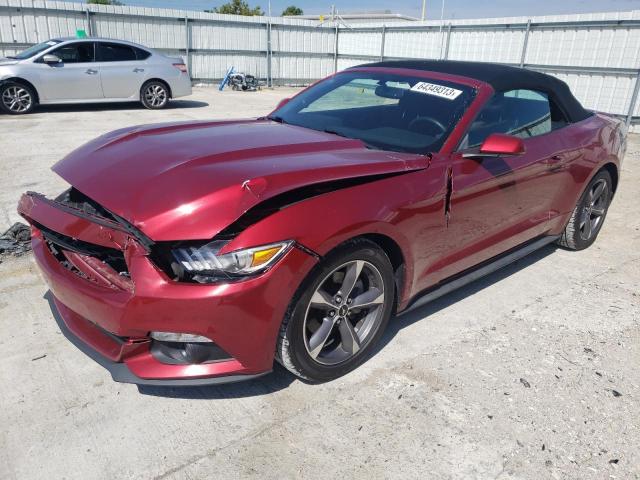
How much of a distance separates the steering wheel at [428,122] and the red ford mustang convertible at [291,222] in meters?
0.01

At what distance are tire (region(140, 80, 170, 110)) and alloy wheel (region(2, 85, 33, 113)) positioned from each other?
→ 92.0 inches

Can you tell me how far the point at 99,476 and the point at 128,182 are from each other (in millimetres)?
1288

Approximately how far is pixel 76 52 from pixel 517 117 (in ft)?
32.8

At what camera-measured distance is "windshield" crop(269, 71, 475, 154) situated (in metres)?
3.19

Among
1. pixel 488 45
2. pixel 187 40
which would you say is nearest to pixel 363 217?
pixel 488 45

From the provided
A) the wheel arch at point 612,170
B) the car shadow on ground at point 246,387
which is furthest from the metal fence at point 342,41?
the car shadow on ground at point 246,387

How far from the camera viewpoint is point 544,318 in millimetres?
3523

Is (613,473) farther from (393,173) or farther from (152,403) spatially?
(152,403)

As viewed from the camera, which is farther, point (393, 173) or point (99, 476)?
point (393, 173)

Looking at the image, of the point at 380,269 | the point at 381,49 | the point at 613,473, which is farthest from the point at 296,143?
the point at 381,49

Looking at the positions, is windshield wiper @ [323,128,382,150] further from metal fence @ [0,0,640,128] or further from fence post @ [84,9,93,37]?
fence post @ [84,9,93,37]

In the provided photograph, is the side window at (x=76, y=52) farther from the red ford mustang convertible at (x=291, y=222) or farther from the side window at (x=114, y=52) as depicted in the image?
the red ford mustang convertible at (x=291, y=222)

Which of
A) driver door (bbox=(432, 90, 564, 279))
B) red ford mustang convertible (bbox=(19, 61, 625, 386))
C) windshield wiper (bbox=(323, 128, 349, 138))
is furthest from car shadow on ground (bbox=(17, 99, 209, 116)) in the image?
driver door (bbox=(432, 90, 564, 279))

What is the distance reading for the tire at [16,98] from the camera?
10172 millimetres
